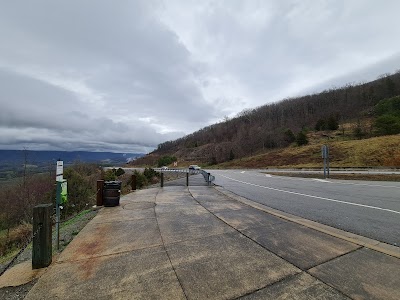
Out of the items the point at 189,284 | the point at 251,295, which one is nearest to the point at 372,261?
the point at 251,295

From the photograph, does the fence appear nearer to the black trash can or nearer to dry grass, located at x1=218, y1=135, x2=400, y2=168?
the black trash can

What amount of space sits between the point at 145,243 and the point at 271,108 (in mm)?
136198

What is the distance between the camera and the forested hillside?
6306cm

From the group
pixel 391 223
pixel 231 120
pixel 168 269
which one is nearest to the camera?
pixel 168 269

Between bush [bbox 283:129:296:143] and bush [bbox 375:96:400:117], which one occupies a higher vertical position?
bush [bbox 375:96:400:117]

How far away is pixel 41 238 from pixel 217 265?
2.95 m

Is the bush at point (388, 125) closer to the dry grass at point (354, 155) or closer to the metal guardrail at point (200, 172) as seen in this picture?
the dry grass at point (354, 155)

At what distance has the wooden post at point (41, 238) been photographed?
3.86 meters

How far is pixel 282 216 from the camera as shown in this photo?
6.70 meters

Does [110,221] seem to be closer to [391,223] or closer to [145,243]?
[145,243]

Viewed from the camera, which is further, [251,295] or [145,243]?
[145,243]

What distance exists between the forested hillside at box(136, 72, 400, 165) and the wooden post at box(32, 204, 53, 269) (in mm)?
62022

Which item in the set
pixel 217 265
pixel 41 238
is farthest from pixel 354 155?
pixel 41 238

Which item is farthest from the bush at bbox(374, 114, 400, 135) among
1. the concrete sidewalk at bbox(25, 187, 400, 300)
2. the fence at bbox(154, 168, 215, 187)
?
→ the concrete sidewalk at bbox(25, 187, 400, 300)
